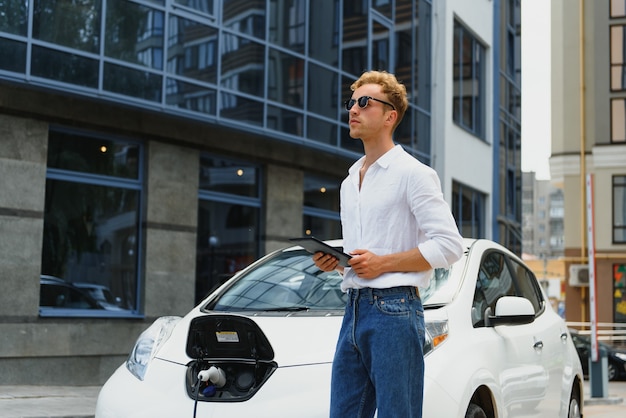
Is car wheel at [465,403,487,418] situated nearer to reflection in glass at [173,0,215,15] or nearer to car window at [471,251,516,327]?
car window at [471,251,516,327]

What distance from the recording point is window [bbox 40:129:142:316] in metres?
13.5

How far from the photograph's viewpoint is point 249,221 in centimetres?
1702

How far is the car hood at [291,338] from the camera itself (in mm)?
4910

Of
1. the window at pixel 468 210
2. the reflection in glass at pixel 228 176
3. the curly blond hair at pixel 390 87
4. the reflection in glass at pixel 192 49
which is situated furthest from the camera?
the window at pixel 468 210

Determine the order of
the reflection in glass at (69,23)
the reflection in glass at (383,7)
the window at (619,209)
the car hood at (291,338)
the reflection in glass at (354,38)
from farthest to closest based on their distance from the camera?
the window at (619,209), the reflection in glass at (383,7), the reflection in glass at (354,38), the reflection in glass at (69,23), the car hood at (291,338)

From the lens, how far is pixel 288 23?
16734 millimetres

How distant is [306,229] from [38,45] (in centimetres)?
719

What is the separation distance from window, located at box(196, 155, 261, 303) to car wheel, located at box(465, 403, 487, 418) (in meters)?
10.8

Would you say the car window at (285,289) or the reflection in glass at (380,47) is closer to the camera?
the car window at (285,289)

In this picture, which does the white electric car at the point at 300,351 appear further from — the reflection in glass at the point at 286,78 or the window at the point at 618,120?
the window at the point at 618,120

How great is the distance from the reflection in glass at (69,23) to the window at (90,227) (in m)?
1.36

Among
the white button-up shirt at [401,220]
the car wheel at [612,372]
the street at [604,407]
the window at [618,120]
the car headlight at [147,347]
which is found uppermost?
the window at [618,120]

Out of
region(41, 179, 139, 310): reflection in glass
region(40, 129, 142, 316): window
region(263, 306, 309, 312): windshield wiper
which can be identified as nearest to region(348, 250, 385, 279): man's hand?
region(263, 306, 309, 312): windshield wiper

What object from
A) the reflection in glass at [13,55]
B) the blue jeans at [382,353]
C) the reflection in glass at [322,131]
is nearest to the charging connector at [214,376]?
the blue jeans at [382,353]
